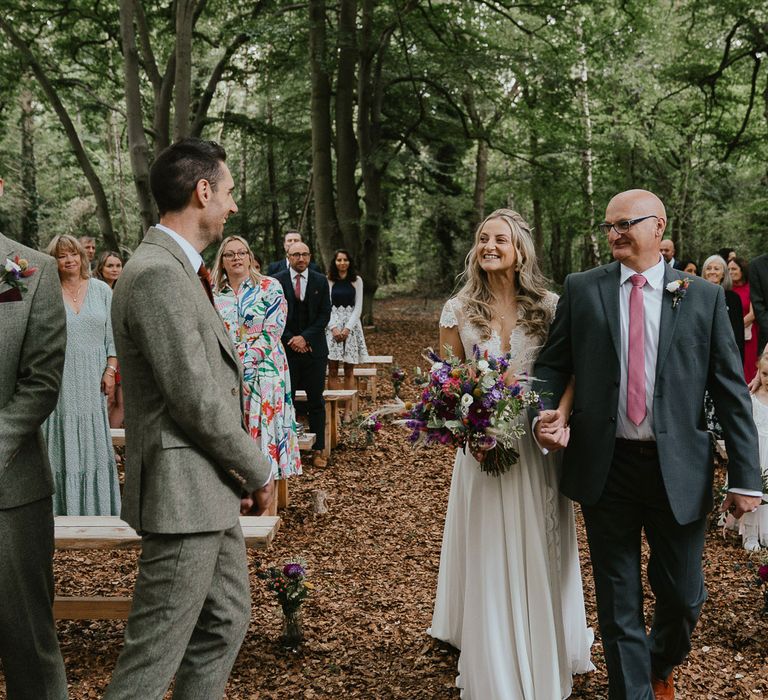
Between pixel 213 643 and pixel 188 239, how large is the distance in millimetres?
1490

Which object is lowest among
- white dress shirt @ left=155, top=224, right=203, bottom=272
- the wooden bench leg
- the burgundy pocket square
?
the wooden bench leg

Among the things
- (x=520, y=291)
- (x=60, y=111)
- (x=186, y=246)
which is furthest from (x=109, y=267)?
(x=60, y=111)

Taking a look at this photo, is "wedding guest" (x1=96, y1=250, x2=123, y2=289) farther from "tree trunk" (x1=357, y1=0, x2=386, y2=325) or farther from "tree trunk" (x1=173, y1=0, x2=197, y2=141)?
"tree trunk" (x1=357, y1=0, x2=386, y2=325)

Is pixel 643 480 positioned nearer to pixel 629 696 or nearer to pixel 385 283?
pixel 629 696

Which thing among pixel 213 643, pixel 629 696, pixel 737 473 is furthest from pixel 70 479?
pixel 737 473

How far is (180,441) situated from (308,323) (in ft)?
19.2

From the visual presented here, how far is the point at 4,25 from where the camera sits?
13.8 m

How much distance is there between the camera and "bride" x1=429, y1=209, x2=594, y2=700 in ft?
12.1

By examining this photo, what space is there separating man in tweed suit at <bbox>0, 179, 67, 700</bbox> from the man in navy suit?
5.44 m

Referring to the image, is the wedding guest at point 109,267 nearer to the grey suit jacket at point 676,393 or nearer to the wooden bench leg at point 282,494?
the wooden bench leg at point 282,494

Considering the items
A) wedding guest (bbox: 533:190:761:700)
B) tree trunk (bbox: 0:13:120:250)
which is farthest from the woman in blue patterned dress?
tree trunk (bbox: 0:13:120:250)

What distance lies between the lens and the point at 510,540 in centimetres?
377

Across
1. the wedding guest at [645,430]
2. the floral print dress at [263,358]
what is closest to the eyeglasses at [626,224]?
the wedding guest at [645,430]

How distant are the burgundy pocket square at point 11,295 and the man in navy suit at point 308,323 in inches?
218
